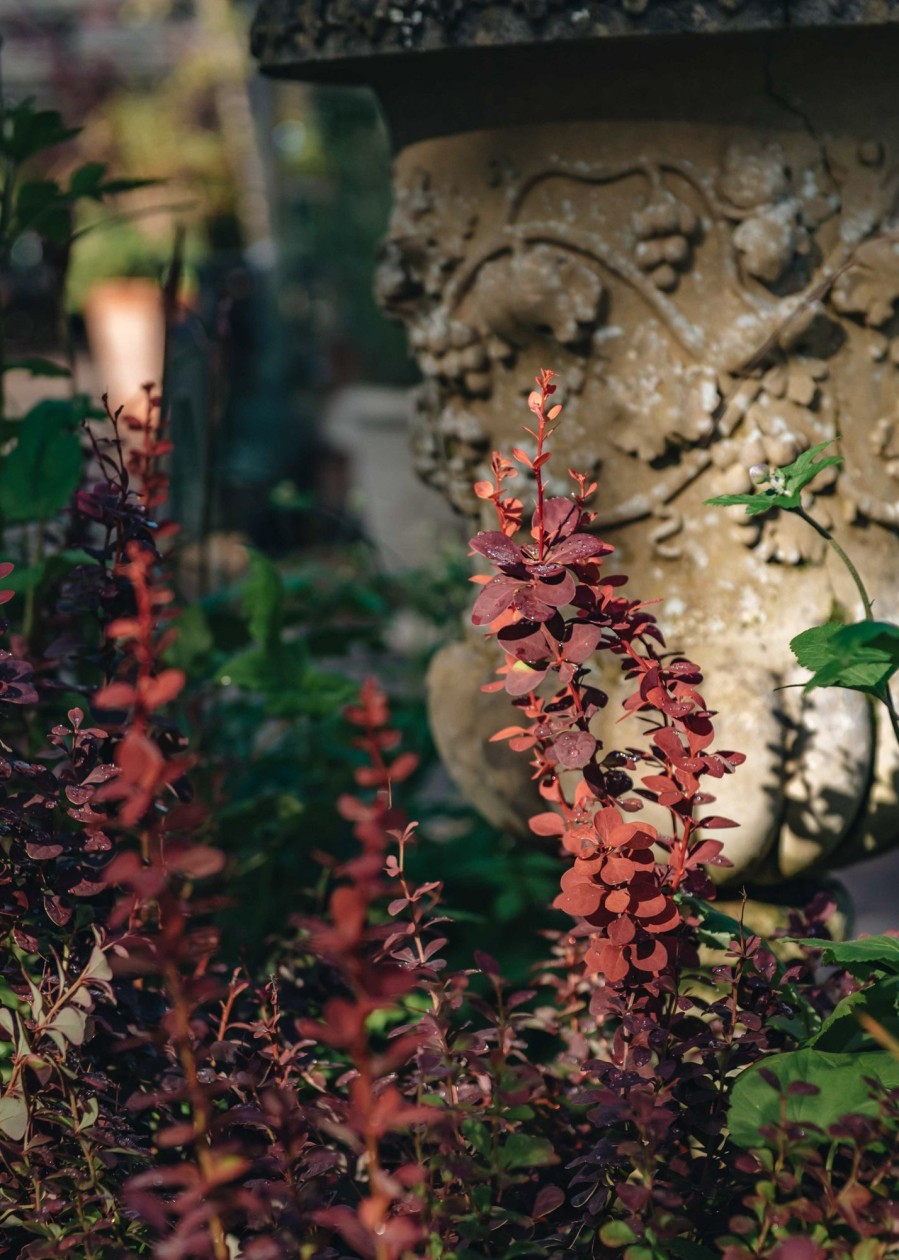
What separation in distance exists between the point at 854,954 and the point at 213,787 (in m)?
1.05

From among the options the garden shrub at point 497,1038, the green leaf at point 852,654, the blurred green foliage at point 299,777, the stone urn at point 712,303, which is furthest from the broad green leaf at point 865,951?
the blurred green foliage at point 299,777

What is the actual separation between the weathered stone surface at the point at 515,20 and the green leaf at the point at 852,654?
0.67 metres

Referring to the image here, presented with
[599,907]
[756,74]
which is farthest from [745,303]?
[599,907]

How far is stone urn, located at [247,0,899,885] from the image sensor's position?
4.98ft

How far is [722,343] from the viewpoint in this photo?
156 centimetres

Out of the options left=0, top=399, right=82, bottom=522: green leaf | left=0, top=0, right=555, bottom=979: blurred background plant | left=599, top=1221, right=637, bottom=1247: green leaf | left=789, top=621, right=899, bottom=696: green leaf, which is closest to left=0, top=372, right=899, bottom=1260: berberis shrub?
left=599, top=1221, right=637, bottom=1247: green leaf

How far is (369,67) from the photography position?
167cm

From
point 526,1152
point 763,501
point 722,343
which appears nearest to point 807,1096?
point 526,1152

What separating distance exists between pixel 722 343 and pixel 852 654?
659 mm

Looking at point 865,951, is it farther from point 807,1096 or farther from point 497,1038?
point 497,1038

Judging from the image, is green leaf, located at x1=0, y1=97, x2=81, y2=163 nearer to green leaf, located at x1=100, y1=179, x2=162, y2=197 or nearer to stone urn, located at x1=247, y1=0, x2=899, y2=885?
green leaf, located at x1=100, y1=179, x2=162, y2=197

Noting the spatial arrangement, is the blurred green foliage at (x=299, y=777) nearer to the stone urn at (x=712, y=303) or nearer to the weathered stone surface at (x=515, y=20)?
the stone urn at (x=712, y=303)

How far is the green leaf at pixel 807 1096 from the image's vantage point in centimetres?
103

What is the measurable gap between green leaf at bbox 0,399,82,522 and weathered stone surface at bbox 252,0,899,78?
24.3 inches
